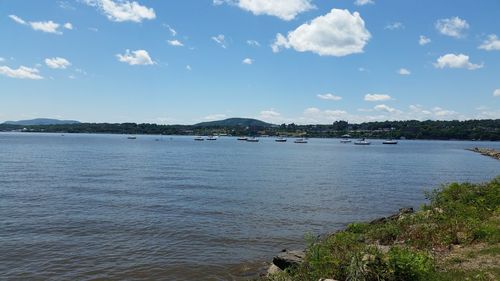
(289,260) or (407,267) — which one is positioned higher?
(407,267)

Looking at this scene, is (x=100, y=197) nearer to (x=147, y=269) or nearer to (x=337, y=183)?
(x=147, y=269)

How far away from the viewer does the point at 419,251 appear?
1327 cm

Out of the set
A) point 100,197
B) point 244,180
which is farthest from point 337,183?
point 100,197

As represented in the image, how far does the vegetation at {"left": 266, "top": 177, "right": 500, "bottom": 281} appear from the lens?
406 inches

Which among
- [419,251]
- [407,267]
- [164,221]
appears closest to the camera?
[407,267]

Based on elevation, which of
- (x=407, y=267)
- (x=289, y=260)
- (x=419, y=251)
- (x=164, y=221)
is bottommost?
(x=164, y=221)

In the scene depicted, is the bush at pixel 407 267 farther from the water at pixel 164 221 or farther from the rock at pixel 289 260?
the water at pixel 164 221

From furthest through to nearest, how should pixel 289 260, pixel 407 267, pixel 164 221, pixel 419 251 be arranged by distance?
pixel 164 221, pixel 289 260, pixel 419 251, pixel 407 267

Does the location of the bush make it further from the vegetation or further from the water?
the water

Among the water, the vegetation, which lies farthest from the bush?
the water

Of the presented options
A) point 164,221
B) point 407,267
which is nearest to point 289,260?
point 407,267

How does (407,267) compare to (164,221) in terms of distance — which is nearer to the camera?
(407,267)

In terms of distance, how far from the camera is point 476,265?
11.8 meters

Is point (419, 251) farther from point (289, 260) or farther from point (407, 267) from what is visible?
point (289, 260)
